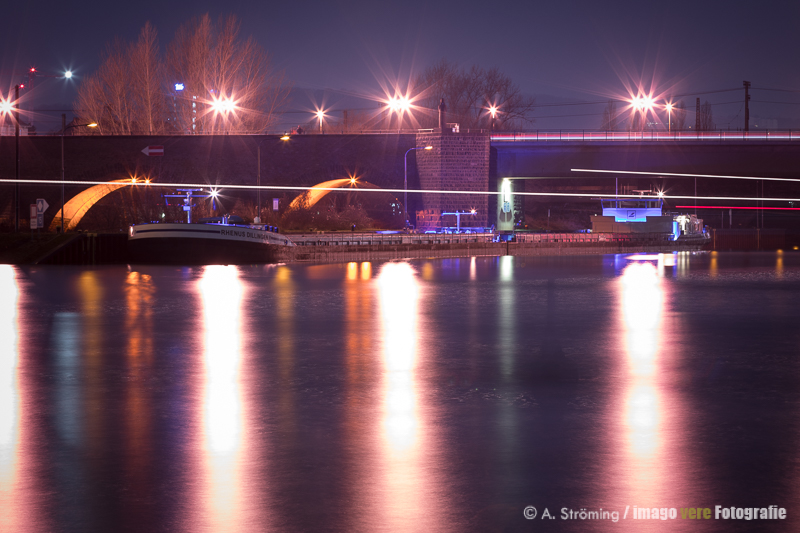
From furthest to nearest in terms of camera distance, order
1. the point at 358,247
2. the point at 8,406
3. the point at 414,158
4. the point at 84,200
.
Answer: the point at 414,158, the point at 84,200, the point at 358,247, the point at 8,406

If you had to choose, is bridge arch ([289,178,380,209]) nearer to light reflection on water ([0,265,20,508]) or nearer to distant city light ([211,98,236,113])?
distant city light ([211,98,236,113])

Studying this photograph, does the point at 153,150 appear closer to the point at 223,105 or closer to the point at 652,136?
the point at 223,105

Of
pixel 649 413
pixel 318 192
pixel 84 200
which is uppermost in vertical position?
pixel 318 192

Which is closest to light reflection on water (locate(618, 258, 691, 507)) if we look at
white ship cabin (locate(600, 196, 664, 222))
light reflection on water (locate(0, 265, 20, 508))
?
light reflection on water (locate(0, 265, 20, 508))

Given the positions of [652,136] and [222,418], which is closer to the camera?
[222,418]

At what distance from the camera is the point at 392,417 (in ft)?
31.7

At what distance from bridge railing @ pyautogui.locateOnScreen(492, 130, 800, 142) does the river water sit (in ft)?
155

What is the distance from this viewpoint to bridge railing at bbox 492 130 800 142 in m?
64.4

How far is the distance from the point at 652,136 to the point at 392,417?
2427 inches

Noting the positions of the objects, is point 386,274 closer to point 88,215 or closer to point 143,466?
point 143,466

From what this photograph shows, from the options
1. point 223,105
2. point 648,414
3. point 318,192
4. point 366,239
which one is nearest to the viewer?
point 648,414

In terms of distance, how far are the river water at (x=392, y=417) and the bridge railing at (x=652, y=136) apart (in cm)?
4717

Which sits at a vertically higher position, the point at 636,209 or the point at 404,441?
the point at 636,209

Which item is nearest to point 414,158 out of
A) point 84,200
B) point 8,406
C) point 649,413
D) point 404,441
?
point 84,200
